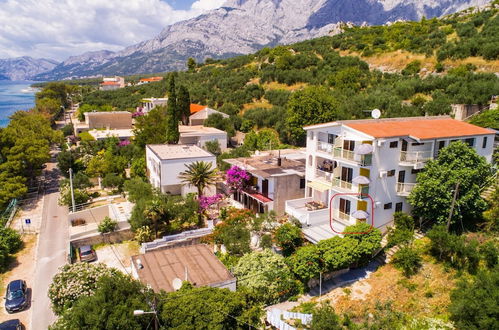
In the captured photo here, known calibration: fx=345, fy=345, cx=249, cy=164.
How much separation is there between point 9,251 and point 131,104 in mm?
75411

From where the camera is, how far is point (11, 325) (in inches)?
763

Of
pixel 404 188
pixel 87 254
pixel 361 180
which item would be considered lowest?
pixel 87 254

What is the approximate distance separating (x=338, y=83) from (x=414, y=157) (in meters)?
38.6

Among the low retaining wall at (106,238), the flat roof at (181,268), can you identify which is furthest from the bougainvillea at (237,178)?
the low retaining wall at (106,238)

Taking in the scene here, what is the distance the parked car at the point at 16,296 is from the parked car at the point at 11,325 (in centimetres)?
159

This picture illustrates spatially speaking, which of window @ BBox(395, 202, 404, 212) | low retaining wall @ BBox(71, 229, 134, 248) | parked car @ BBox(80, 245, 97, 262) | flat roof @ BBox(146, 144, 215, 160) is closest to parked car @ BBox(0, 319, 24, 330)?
parked car @ BBox(80, 245, 97, 262)

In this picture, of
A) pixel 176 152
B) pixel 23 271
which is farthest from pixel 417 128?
pixel 23 271

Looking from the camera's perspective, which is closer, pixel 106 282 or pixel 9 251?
pixel 106 282

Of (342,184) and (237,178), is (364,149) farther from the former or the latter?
(237,178)

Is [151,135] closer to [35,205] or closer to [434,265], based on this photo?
[35,205]

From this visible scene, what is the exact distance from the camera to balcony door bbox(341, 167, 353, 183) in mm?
23783

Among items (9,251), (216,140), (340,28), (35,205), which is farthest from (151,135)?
(340,28)

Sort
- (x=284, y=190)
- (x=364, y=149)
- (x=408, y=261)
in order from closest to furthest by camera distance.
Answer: (x=408, y=261) → (x=364, y=149) → (x=284, y=190)

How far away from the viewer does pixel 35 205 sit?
39.7 meters
